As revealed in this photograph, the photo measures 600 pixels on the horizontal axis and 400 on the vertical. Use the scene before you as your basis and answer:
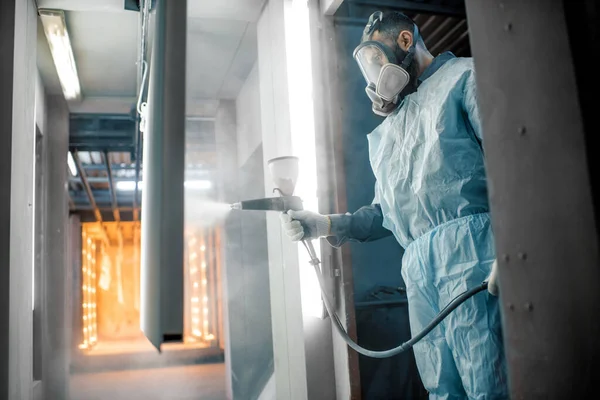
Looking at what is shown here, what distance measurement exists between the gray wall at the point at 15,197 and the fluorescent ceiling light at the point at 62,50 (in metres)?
0.85

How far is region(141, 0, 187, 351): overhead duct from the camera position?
28.5 inches

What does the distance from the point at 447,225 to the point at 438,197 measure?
92 mm

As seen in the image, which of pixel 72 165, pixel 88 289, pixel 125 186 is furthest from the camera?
pixel 88 289

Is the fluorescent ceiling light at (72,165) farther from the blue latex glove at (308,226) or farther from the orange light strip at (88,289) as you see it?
the blue latex glove at (308,226)

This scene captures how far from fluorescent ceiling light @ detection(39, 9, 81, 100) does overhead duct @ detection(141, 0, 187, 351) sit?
2.67 meters

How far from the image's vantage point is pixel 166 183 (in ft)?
2.50

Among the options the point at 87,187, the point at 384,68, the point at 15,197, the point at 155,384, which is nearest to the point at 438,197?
the point at 384,68

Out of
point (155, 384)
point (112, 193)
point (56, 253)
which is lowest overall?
point (155, 384)

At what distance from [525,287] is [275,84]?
2.13 m

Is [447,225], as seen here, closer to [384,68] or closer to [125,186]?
[384,68]

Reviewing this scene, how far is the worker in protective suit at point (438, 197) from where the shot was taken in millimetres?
1463

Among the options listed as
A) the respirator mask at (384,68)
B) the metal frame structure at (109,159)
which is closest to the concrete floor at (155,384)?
the metal frame structure at (109,159)

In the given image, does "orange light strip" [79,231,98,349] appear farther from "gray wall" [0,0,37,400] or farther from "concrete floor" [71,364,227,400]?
"gray wall" [0,0,37,400]

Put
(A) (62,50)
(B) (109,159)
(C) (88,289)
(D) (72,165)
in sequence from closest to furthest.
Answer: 1. (A) (62,50)
2. (B) (109,159)
3. (D) (72,165)
4. (C) (88,289)
